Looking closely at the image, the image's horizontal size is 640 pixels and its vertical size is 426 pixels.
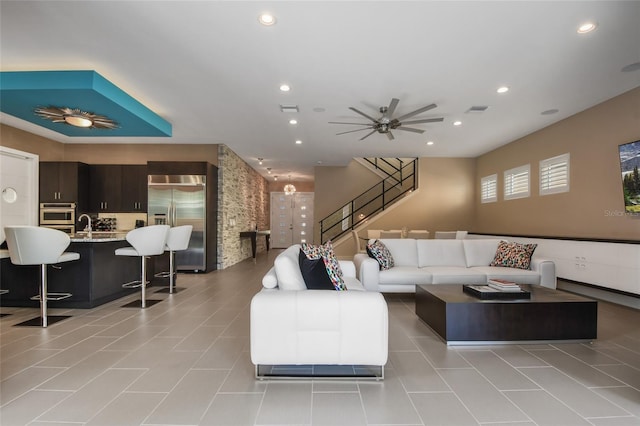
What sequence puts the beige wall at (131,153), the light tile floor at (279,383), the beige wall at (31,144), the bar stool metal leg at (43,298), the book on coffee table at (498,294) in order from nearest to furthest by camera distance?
1. the light tile floor at (279,383)
2. the book on coffee table at (498,294)
3. the bar stool metal leg at (43,298)
4. the beige wall at (31,144)
5. the beige wall at (131,153)

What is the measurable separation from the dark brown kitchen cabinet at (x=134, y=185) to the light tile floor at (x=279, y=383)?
4144 mm

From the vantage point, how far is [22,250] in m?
3.09

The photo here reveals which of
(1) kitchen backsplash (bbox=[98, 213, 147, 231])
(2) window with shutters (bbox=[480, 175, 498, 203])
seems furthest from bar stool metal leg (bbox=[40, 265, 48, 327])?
(2) window with shutters (bbox=[480, 175, 498, 203])

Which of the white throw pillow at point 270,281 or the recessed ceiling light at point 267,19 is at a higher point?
the recessed ceiling light at point 267,19

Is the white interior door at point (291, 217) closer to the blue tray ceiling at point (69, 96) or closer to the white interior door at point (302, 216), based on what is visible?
the white interior door at point (302, 216)

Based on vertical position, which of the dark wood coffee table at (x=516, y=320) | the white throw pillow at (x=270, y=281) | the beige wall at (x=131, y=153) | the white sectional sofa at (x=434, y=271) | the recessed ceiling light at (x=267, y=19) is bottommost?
the dark wood coffee table at (x=516, y=320)

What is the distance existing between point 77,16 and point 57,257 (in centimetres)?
242

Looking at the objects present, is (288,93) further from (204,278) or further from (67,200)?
(67,200)

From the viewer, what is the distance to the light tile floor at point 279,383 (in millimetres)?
1748

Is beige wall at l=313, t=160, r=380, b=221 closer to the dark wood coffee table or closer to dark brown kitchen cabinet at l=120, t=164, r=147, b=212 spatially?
dark brown kitchen cabinet at l=120, t=164, r=147, b=212

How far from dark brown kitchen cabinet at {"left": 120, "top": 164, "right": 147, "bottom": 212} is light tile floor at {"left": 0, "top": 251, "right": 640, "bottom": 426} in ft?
13.6

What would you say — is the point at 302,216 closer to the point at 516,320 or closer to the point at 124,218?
the point at 124,218

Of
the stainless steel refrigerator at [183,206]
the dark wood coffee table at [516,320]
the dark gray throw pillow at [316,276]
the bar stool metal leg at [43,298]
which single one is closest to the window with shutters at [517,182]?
the dark wood coffee table at [516,320]

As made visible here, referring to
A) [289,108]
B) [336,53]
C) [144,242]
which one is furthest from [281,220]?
[336,53]
